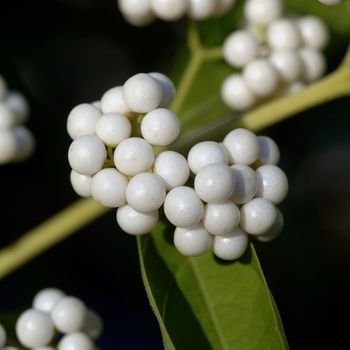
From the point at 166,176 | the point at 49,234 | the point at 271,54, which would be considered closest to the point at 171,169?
the point at 166,176

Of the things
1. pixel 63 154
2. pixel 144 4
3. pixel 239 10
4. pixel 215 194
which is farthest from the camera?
pixel 63 154

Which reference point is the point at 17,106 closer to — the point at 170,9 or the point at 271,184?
the point at 170,9

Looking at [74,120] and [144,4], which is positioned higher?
[144,4]

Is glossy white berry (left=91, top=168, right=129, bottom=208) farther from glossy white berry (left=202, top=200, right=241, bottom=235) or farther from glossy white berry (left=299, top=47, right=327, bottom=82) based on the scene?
glossy white berry (left=299, top=47, right=327, bottom=82)

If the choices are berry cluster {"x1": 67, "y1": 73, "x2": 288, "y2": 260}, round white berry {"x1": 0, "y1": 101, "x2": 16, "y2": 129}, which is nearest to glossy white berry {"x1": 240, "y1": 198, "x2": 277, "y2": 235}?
berry cluster {"x1": 67, "y1": 73, "x2": 288, "y2": 260}

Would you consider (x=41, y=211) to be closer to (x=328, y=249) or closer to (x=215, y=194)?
(x=328, y=249)

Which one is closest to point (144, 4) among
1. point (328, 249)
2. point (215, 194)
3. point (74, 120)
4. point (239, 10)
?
point (239, 10)

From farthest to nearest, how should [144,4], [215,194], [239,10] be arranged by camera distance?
1. [239,10]
2. [144,4]
3. [215,194]

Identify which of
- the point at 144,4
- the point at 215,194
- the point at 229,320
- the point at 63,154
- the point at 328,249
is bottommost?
the point at 328,249

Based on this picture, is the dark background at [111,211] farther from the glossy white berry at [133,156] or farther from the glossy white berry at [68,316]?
the glossy white berry at [133,156]
